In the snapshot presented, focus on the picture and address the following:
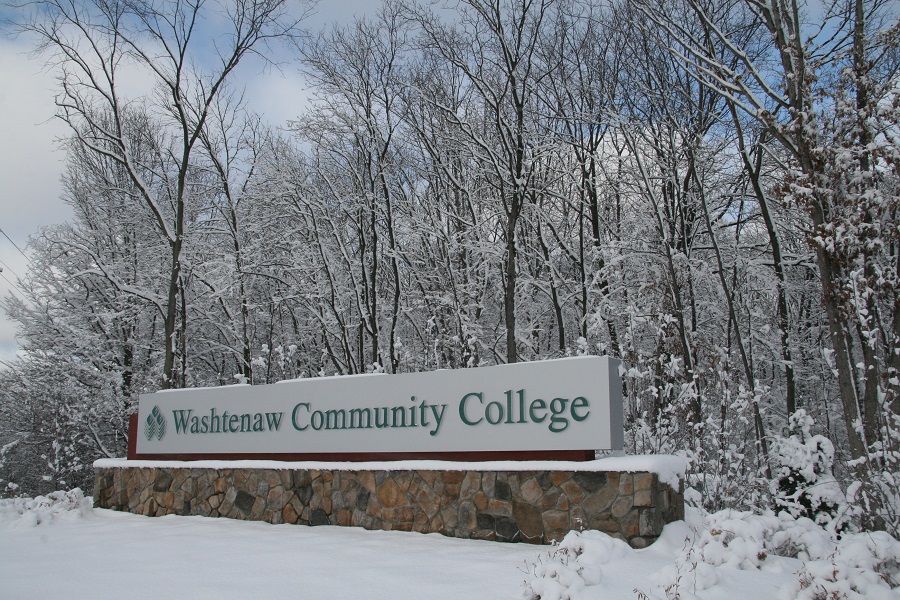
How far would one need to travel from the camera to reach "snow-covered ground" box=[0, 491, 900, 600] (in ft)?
14.4

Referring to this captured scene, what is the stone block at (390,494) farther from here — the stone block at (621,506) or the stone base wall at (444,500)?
the stone block at (621,506)

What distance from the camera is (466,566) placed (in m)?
5.30

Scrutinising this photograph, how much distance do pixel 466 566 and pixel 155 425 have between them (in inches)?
237

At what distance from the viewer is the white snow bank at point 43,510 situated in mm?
8676

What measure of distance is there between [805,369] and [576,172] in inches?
284

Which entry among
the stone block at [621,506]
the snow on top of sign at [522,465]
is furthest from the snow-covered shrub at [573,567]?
the snow on top of sign at [522,465]

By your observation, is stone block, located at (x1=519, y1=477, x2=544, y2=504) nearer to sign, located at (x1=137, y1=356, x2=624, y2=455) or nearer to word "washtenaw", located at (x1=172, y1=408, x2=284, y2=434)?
sign, located at (x1=137, y1=356, x2=624, y2=455)

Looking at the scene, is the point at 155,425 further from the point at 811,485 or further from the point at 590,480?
the point at 811,485

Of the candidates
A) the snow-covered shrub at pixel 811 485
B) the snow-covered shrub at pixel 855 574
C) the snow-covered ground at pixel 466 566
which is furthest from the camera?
the snow-covered shrub at pixel 811 485

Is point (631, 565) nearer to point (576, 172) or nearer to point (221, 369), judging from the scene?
point (576, 172)

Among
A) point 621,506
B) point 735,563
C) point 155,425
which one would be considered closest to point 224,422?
point 155,425

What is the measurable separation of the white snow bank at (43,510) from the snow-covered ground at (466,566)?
1835 mm

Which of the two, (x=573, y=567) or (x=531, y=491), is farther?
(x=531, y=491)

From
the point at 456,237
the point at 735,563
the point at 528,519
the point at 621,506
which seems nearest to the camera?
the point at 735,563
